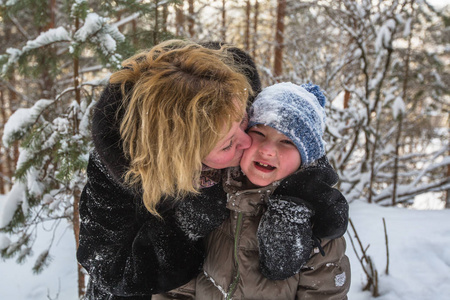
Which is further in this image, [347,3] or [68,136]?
[347,3]

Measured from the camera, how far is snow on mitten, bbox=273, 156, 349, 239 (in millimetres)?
1452

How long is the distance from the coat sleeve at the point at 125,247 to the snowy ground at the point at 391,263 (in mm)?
2006

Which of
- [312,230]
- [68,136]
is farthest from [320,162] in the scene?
[68,136]

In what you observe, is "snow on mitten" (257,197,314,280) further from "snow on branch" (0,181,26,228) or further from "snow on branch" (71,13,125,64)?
"snow on branch" (0,181,26,228)

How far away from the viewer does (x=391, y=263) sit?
2943 mm

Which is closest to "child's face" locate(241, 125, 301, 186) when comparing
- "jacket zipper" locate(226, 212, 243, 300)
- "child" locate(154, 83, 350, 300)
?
"child" locate(154, 83, 350, 300)

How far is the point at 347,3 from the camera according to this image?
4.46 metres

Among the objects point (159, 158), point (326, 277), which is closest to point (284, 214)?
point (326, 277)

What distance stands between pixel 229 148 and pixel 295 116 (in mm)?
367

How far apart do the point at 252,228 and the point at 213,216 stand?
0.69 feet

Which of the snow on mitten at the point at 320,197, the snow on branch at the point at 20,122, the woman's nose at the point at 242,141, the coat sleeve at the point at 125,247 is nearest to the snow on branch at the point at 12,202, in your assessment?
the snow on branch at the point at 20,122

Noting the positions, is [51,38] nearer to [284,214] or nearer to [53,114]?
[53,114]

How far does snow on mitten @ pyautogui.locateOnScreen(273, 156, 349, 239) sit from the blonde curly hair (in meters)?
0.44

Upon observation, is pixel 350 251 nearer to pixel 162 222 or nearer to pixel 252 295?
pixel 252 295
